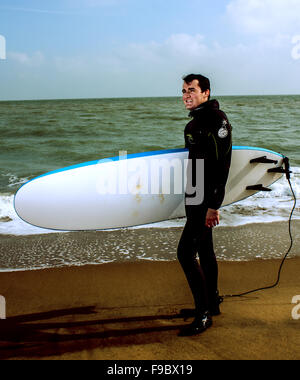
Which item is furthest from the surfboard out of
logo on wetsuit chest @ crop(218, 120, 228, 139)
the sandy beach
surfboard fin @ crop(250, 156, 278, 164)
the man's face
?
logo on wetsuit chest @ crop(218, 120, 228, 139)

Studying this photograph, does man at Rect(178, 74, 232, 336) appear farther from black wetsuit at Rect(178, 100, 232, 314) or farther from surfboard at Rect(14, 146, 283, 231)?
surfboard at Rect(14, 146, 283, 231)

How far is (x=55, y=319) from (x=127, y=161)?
1.25m

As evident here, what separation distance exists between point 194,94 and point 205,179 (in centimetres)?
50

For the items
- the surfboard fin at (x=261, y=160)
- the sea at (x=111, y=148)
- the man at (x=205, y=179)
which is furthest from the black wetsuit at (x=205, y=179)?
the sea at (x=111, y=148)

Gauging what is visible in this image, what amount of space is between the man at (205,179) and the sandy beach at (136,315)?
0.66ft

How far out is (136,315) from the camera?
2295mm

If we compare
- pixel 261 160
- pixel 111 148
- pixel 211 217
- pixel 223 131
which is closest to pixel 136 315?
pixel 211 217

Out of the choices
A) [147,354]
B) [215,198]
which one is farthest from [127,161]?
[147,354]

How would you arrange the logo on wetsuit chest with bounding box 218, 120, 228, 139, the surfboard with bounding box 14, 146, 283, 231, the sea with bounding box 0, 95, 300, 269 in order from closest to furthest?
the logo on wetsuit chest with bounding box 218, 120, 228, 139 → the surfboard with bounding box 14, 146, 283, 231 → the sea with bounding box 0, 95, 300, 269

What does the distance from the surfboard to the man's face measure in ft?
2.36

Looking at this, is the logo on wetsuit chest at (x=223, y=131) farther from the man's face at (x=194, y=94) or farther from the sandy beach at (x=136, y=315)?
the sandy beach at (x=136, y=315)

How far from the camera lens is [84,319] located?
2.25 m

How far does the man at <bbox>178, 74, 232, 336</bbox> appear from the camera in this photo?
1902 mm

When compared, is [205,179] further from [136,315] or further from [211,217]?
[136,315]
